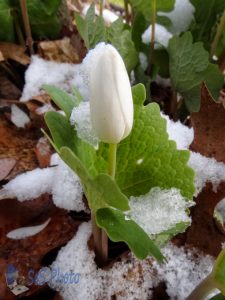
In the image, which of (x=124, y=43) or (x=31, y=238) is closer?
(x=31, y=238)

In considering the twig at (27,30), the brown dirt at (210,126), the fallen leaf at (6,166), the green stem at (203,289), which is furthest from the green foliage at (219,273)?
the twig at (27,30)

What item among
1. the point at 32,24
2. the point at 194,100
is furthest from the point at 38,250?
the point at 32,24

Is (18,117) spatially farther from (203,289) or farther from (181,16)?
(203,289)

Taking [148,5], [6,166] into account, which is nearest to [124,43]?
[148,5]

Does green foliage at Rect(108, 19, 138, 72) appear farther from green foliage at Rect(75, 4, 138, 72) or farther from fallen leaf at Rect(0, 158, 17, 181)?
fallen leaf at Rect(0, 158, 17, 181)

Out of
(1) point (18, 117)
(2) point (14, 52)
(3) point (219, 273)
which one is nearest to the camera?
(3) point (219, 273)

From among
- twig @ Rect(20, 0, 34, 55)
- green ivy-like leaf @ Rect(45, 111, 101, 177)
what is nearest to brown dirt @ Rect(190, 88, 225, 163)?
green ivy-like leaf @ Rect(45, 111, 101, 177)
